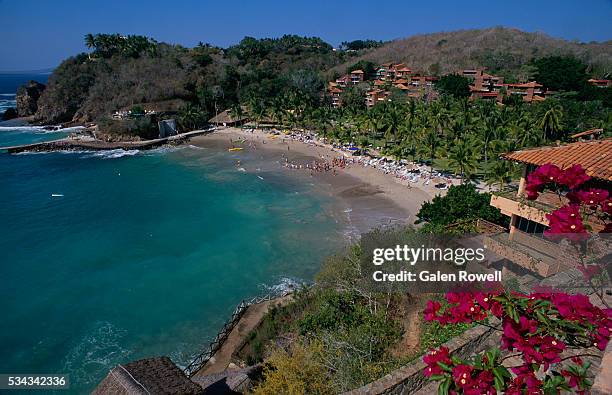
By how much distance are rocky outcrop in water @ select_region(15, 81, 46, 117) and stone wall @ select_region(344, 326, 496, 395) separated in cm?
9742

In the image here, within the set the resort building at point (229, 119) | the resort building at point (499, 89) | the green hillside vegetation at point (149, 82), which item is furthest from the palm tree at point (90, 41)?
the resort building at point (499, 89)

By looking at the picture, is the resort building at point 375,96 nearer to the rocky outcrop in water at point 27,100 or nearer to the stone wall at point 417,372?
the stone wall at point 417,372

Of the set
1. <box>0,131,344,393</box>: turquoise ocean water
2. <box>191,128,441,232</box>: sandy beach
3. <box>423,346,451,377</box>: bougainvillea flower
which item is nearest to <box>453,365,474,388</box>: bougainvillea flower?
<box>423,346,451,377</box>: bougainvillea flower

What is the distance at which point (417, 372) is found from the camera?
8273 mm

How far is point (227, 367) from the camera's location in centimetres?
1581

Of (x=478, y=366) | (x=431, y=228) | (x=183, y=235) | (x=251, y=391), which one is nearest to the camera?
(x=478, y=366)

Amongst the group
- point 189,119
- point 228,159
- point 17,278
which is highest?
point 189,119

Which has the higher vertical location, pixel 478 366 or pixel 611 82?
pixel 611 82

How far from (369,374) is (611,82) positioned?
81.6 meters

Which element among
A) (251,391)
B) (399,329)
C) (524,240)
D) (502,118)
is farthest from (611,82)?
(251,391)

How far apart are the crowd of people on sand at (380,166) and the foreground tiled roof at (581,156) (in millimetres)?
22512

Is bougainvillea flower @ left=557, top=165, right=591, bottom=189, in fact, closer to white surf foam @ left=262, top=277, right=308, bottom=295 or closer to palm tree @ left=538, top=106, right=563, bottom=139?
white surf foam @ left=262, top=277, right=308, bottom=295

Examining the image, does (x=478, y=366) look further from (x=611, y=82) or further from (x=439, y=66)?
(x=439, y=66)

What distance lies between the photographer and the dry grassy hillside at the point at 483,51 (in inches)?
3433
